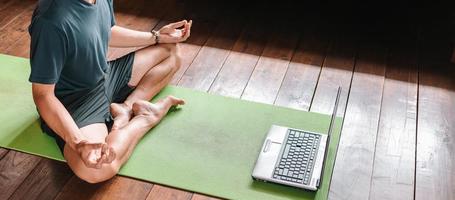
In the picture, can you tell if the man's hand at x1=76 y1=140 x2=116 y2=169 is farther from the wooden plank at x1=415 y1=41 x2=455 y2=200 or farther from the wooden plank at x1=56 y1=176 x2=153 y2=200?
the wooden plank at x1=415 y1=41 x2=455 y2=200

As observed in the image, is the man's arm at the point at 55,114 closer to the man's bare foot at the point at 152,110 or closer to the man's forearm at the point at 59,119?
the man's forearm at the point at 59,119

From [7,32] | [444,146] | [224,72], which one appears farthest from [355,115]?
[7,32]

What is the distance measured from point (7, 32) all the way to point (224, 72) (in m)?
1.11

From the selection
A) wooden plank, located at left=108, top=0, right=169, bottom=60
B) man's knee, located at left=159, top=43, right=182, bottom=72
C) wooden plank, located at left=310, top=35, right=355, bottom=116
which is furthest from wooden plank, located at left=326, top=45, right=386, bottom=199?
wooden plank, located at left=108, top=0, right=169, bottom=60

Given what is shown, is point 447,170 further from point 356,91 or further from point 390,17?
point 390,17

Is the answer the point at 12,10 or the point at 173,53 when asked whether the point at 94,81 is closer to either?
the point at 173,53

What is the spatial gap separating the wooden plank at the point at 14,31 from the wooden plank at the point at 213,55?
87cm

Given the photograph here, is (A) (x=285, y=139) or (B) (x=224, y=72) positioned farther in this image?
(B) (x=224, y=72)

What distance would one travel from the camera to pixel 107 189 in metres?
1.87

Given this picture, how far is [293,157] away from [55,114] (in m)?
0.79

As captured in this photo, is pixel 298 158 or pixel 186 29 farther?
pixel 186 29

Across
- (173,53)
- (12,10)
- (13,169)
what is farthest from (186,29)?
(12,10)

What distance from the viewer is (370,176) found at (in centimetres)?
198

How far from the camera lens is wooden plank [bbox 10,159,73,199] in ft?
6.08
